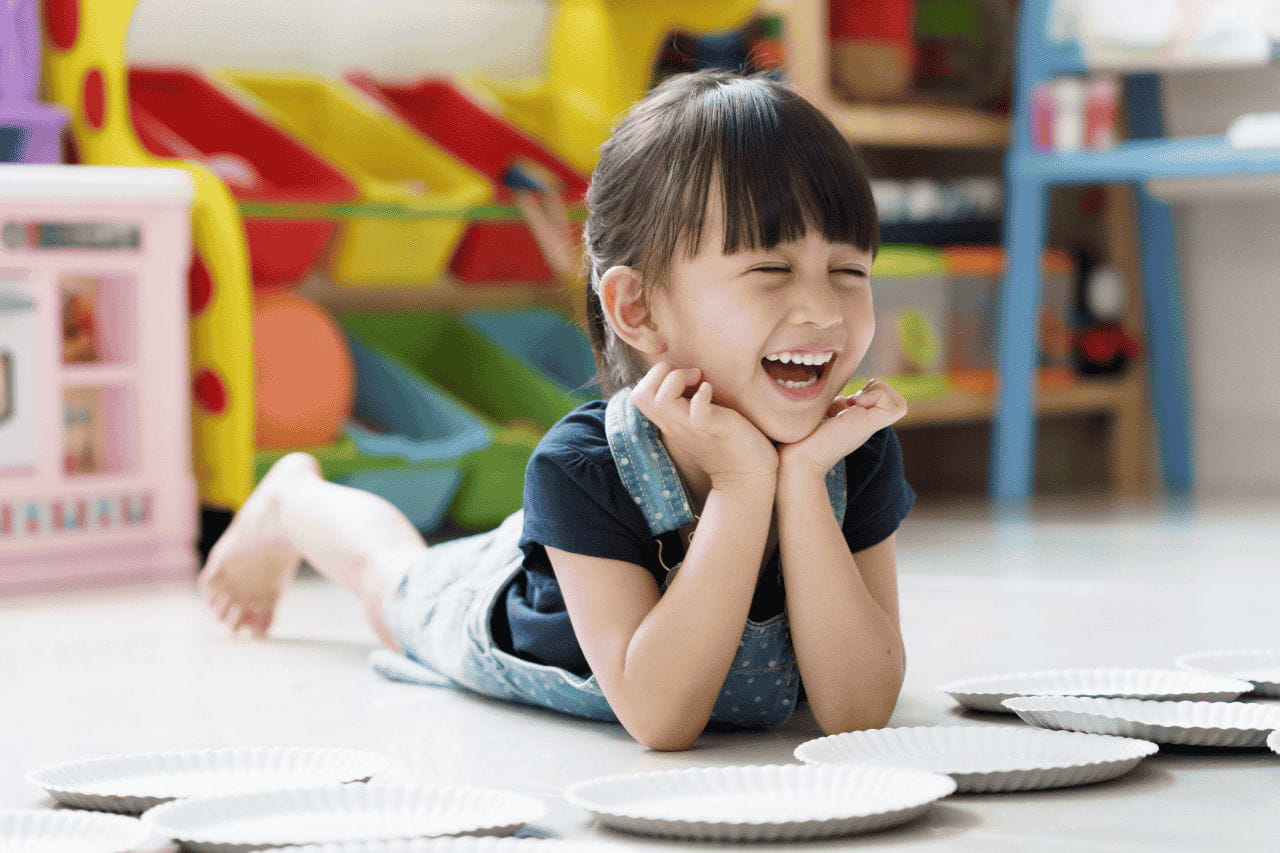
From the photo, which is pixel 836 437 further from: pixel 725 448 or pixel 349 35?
pixel 349 35

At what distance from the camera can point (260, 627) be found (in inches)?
59.2

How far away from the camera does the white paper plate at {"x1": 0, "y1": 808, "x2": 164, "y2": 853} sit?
74 cm

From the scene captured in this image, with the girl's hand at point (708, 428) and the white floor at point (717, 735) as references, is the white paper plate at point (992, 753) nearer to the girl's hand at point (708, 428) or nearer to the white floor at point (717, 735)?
the white floor at point (717, 735)

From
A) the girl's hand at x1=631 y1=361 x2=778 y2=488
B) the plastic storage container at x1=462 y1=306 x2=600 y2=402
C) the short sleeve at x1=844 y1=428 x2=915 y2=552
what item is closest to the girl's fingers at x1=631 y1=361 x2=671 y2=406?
the girl's hand at x1=631 y1=361 x2=778 y2=488

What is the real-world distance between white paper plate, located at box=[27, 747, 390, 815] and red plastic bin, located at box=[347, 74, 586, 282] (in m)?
1.41

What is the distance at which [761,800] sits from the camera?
81 centimetres

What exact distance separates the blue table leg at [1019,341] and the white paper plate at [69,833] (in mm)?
2105

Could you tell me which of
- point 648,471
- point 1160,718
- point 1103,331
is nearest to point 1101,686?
point 1160,718

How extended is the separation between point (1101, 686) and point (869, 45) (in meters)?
1.79

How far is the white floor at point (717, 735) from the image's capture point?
825 mm

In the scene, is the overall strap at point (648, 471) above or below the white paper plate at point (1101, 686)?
above

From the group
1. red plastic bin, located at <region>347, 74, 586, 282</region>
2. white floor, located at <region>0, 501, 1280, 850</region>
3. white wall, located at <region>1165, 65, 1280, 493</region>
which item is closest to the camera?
white floor, located at <region>0, 501, 1280, 850</region>

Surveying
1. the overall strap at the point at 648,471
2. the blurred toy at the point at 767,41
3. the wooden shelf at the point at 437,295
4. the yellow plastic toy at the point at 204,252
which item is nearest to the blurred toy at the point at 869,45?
the blurred toy at the point at 767,41

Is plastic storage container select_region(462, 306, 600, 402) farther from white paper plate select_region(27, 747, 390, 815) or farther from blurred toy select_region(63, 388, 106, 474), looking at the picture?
white paper plate select_region(27, 747, 390, 815)
